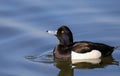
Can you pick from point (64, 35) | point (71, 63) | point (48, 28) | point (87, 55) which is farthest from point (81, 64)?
point (48, 28)

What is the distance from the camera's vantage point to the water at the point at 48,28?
10.9m

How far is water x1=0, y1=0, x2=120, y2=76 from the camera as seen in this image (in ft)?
35.8

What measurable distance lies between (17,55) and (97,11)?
2.91 meters

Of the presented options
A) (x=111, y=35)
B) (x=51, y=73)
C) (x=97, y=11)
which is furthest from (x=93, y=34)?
(x=51, y=73)

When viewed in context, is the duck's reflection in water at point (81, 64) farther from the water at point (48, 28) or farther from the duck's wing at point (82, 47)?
the duck's wing at point (82, 47)

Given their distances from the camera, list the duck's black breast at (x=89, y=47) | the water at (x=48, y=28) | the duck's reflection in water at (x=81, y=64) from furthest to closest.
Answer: the duck's black breast at (x=89, y=47), the duck's reflection in water at (x=81, y=64), the water at (x=48, y=28)

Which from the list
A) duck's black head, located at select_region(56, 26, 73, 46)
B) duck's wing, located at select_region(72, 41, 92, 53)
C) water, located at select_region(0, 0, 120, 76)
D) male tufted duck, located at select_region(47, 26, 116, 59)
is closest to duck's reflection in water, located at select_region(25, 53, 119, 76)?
water, located at select_region(0, 0, 120, 76)

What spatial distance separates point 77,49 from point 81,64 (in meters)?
0.43

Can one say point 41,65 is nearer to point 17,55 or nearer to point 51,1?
point 17,55

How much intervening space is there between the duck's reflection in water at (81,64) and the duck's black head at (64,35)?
47cm

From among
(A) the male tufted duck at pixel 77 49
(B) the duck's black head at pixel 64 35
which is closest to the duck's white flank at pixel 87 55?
(A) the male tufted duck at pixel 77 49

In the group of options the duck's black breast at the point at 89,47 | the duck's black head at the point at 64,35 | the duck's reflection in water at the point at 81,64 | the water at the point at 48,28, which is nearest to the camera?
the water at the point at 48,28

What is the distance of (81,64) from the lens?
11.4m

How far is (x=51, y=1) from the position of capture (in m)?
14.1
